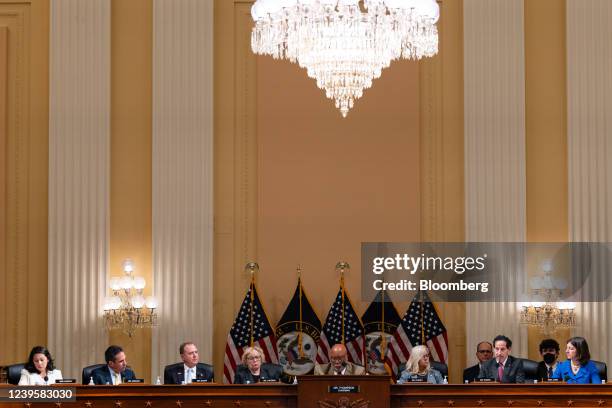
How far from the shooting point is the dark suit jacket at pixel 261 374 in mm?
11109

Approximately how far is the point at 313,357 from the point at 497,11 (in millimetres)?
4809

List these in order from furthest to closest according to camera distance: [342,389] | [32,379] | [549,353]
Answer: [549,353], [32,379], [342,389]

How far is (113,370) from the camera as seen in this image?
11.2 m

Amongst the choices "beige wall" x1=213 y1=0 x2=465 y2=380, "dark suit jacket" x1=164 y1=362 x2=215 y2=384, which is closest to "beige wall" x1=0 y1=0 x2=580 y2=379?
"beige wall" x1=213 y1=0 x2=465 y2=380

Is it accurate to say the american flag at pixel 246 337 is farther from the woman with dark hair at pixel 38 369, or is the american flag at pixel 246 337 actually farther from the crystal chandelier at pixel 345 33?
the crystal chandelier at pixel 345 33

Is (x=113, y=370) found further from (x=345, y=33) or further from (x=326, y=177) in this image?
(x=345, y=33)

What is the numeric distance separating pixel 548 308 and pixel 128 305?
198 inches

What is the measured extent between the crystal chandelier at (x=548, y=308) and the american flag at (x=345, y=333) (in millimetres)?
1972

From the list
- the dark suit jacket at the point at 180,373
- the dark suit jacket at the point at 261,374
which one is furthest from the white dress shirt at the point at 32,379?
the dark suit jacket at the point at 261,374

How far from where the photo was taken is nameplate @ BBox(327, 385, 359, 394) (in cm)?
939

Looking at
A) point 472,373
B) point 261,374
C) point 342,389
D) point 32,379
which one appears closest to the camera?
point 342,389

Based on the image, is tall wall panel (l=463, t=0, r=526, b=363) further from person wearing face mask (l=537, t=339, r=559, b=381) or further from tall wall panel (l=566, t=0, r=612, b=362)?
person wearing face mask (l=537, t=339, r=559, b=381)

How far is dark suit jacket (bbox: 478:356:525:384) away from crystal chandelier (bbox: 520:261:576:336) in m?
1.62

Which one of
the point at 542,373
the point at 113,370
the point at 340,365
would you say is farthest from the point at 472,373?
the point at 113,370
